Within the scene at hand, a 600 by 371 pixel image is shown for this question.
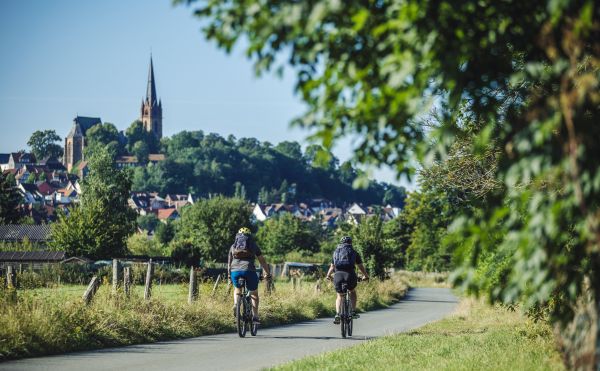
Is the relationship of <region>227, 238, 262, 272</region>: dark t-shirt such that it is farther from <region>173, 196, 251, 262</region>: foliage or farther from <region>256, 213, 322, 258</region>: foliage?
<region>256, 213, 322, 258</region>: foliage

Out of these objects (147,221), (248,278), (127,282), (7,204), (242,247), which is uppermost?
(7,204)

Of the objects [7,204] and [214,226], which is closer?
[214,226]

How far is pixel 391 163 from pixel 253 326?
946 cm

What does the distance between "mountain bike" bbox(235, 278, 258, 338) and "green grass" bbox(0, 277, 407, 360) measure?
103 centimetres

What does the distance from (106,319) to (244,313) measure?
8.25 feet

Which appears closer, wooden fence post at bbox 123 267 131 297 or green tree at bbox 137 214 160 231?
wooden fence post at bbox 123 267 131 297

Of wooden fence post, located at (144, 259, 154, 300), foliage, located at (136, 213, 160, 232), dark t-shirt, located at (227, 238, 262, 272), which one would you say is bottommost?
wooden fence post, located at (144, 259, 154, 300)

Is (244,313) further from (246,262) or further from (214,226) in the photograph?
(214,226)

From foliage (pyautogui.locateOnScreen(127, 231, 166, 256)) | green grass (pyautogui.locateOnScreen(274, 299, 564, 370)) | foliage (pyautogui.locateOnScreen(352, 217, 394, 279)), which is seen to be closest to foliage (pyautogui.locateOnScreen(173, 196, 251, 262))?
foliage (pyautogui.locateOnScreen(127, 231, 166, 256))

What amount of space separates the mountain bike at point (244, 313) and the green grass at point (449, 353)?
234 cm

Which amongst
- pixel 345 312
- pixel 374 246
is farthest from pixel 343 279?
pixel 374 246

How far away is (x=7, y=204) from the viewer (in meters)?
105

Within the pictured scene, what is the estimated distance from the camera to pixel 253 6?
5168mm

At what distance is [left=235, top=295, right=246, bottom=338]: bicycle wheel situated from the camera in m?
14.4
